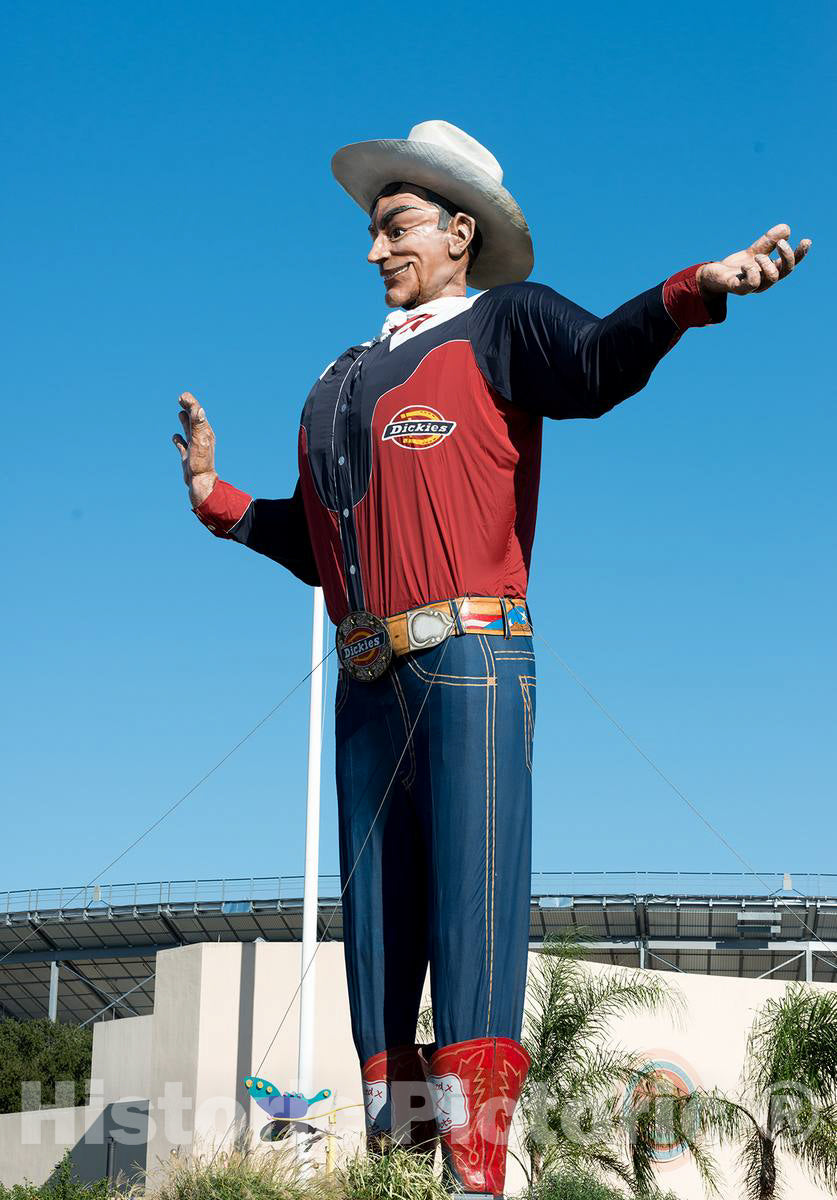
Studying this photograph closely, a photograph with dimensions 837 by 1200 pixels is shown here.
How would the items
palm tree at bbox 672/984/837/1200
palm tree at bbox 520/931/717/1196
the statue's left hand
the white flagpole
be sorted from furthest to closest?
the white flagpole
palm tree at bbox 520/931/717/1196
palm tree at bbox 672/984/837/1200
the statue's left hand

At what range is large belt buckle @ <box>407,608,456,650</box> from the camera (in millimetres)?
5762

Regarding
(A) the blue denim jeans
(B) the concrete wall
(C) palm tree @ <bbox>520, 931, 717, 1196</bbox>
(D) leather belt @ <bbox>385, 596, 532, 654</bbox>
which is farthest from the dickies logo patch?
(B) the concrete wall

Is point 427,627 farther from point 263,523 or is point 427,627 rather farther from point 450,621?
point 263,523

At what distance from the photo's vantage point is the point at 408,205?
6395 millimetres

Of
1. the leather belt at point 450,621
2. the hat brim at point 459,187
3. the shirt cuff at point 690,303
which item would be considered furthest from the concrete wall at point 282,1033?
the shirt cuff at point 690,303

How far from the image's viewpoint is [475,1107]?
5.45 meters

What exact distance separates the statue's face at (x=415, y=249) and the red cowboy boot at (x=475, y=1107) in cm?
290

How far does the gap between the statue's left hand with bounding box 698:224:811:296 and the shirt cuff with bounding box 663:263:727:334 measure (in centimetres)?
6

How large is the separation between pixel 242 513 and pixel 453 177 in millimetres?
1617

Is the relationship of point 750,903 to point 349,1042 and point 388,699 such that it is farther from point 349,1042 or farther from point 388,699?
point 388,699

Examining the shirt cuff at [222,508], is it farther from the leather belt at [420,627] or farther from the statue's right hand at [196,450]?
the leather belt at [420,627]

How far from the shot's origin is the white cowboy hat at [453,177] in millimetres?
6316

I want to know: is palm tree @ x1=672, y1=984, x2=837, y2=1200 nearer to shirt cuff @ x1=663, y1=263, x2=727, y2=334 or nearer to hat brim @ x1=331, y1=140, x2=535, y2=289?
hat brim @ x1=331, y1=140, x2=535, y2=289

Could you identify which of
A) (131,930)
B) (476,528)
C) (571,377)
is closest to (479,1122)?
(476,528)
